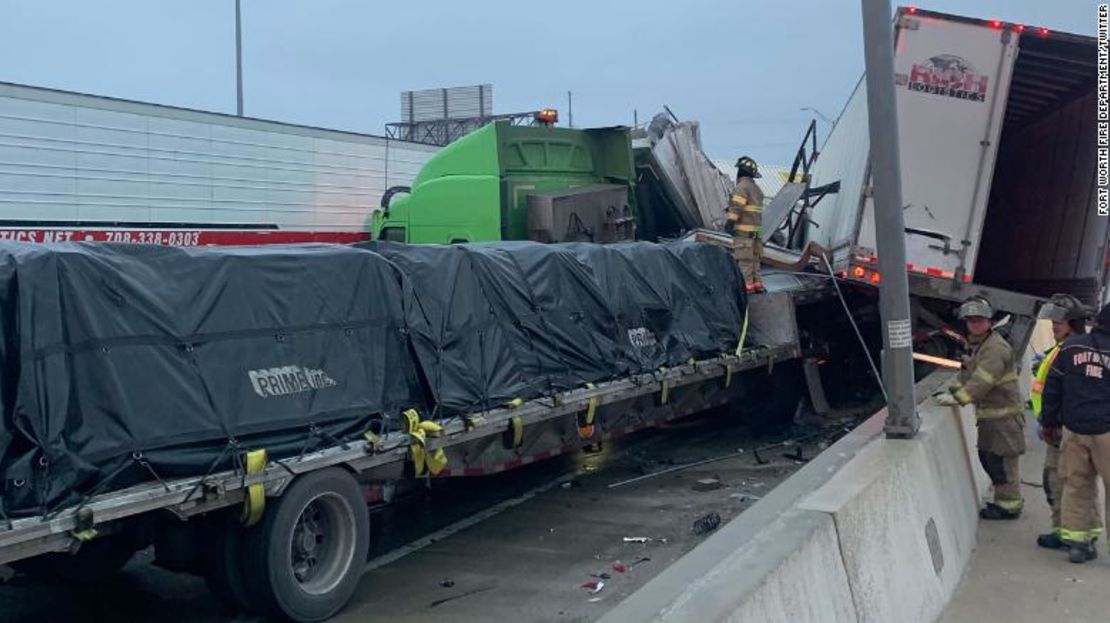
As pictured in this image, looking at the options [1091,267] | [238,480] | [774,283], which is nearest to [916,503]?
[238,480]

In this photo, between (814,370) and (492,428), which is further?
(814,370)

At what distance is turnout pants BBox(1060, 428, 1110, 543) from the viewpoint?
6.13m

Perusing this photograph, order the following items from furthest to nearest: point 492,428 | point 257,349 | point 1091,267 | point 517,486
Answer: point 1091,267
point 517,486
point 492,428
point 257,349

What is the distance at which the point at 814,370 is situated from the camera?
37.8 ft

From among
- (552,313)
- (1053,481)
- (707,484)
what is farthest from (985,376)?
(552,313)

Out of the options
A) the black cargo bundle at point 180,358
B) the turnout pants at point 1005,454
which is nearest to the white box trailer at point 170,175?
the black cargo bundle at point 180,358

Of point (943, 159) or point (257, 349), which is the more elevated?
point (943, 159)

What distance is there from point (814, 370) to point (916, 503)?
608cm

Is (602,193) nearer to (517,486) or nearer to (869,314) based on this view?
(869,314)

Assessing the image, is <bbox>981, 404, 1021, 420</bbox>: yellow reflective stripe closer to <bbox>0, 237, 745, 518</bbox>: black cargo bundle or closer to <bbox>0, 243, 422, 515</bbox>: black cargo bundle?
<bbox>0, 237, 745, 518</bbox>: black cargo bundle

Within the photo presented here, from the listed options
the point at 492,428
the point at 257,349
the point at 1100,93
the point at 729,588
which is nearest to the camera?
the point at 729,588

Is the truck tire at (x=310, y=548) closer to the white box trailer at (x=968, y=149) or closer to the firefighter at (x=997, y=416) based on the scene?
the firefighter at (x=997, y=416)

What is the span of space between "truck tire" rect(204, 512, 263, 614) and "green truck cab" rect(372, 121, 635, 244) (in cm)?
643

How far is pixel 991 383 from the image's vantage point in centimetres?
709
